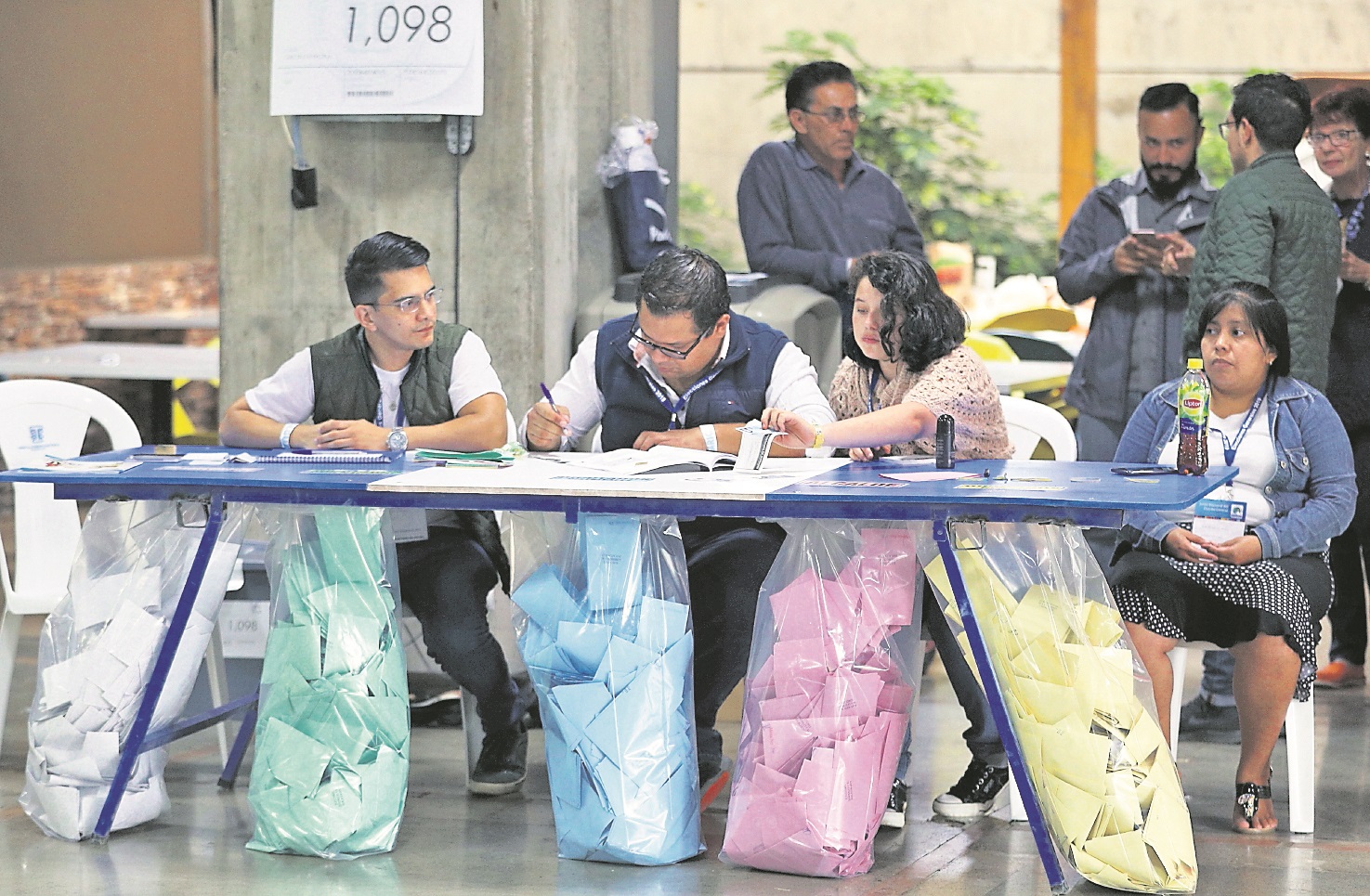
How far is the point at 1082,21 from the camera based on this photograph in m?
13.5

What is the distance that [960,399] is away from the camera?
4.08 meters

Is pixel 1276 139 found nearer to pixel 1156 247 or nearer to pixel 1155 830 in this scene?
pixel 1156 247

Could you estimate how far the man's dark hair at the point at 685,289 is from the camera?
4.12 m

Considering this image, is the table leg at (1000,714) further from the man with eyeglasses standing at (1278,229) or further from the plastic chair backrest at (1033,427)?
the man with eyeglasses standing at (1278,229)

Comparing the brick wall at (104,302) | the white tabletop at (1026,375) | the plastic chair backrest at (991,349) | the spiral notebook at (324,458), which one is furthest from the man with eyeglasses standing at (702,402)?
the brick wall at (104,302)

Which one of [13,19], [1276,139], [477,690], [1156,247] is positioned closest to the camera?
[477,690]

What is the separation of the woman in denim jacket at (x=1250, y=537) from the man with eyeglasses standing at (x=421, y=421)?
1.46 m

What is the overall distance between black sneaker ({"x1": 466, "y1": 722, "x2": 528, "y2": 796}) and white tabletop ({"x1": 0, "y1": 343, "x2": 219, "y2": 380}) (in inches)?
107

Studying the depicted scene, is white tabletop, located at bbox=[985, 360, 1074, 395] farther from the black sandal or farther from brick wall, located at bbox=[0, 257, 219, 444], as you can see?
brick wall, located at bbox=[0, 257, 219, 444]

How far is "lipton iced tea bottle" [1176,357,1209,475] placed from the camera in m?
3.83

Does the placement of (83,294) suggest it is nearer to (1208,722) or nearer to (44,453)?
(44,453)

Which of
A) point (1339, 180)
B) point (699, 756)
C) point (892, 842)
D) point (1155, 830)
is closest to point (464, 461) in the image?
point (699, 756)

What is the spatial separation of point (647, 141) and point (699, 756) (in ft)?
7.56

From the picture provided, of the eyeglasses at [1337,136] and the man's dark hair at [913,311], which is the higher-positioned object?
the eyeglasses at [1337,136]
